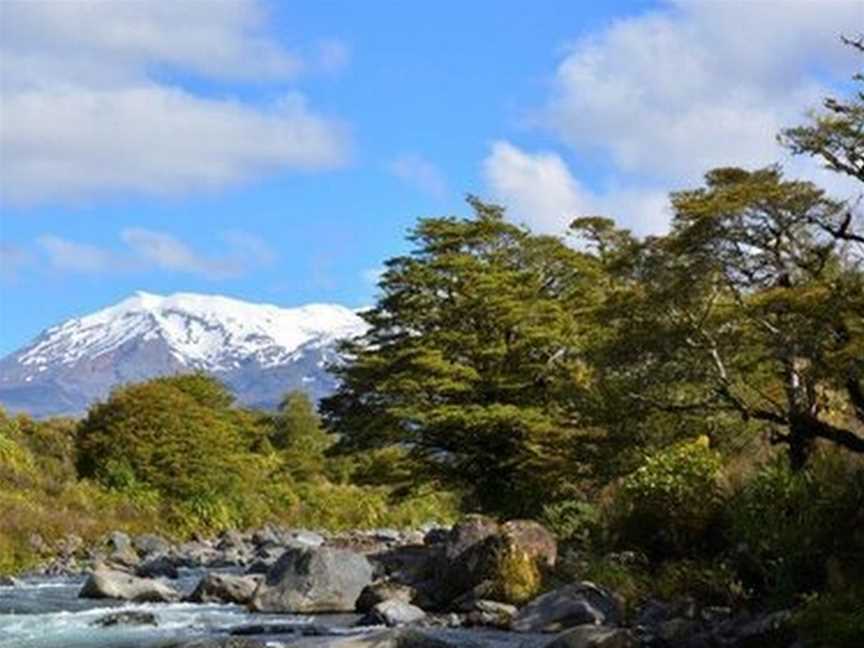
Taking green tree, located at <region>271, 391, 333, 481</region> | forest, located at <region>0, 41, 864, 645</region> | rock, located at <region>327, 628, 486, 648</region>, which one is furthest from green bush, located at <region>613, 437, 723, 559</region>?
green tree, located at <region>271, 391, 333, 481</region>

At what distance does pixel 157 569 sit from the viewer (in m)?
34.2

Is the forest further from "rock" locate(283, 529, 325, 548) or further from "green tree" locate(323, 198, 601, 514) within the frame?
"rock" locate(283, 529, 325, 548)

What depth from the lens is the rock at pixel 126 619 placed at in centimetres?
2316

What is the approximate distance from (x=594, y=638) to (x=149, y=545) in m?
27.0

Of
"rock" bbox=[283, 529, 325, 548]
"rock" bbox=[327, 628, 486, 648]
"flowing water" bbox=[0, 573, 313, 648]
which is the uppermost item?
"rock" bbox=[283, 529, 325, 548]

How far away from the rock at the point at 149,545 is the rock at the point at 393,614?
1903 centimetres

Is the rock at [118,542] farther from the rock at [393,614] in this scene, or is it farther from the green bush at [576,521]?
the rock at [393,614]

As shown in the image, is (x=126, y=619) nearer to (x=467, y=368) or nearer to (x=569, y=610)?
(x=569, y=610)

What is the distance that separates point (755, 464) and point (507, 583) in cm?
523

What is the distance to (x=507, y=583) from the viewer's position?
23438 millimetres

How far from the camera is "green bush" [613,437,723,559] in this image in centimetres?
2306

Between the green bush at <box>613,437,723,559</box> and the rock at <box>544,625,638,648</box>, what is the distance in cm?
553

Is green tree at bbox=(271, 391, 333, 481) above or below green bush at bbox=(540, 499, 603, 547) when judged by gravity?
above

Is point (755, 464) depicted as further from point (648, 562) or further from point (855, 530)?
point (855, 530)
